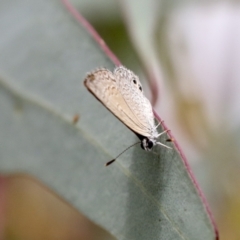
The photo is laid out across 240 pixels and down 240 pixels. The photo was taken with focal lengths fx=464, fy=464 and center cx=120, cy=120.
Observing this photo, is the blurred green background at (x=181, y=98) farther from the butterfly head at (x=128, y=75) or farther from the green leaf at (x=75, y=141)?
the green leaf at (x=75, y=141)

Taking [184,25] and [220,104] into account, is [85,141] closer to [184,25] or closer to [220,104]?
[220,104]

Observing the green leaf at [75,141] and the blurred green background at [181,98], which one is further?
the blurred green background at [181,98]

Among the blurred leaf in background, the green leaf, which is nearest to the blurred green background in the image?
the blurred leaf in background

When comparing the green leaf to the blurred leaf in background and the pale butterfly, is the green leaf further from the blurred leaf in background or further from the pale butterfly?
the blurred leaf in background

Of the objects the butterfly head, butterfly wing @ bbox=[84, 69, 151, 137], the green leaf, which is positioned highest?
the butterfly head

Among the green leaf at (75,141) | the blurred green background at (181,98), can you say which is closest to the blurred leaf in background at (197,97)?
the blurred green background at (181,98)

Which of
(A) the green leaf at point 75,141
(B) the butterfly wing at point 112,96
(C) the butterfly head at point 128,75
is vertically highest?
(C) the butterfly head at point 128,75

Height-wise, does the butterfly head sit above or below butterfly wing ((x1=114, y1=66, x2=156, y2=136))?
above
